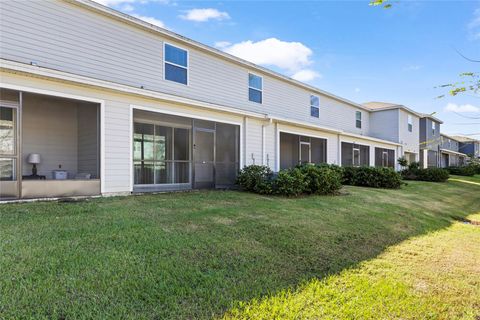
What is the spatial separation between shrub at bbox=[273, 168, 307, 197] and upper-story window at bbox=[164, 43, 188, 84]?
5.05m

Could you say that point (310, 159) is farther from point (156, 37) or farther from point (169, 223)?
point (169, 223)

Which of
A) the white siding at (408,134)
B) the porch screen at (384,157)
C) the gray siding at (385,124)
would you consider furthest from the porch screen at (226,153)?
the white siding at (408,134)

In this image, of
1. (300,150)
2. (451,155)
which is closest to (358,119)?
(300,150)

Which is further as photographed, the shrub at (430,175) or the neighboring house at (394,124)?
the neighboring house at (394,124)

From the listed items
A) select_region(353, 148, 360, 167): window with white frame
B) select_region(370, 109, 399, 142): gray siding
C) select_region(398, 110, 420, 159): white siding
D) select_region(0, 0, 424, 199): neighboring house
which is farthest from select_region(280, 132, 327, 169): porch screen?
select_region(398, 110, 420, 159): white siding

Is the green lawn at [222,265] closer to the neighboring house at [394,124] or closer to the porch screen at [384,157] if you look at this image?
the porch screen at [384,157]

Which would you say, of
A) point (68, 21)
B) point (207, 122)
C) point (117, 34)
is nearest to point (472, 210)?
point (207, 122)

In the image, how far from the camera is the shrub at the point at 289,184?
9.76 metres

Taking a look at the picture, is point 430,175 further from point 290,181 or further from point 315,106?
point 290,181

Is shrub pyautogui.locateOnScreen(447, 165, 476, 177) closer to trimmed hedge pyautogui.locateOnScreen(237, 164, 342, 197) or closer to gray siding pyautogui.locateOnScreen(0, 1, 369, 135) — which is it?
trimmed hedge pyautogui.locateOnScreen(237, 164, 342, 197)

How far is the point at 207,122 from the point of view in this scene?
36.1ft

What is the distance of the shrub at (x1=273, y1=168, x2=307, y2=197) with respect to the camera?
9.76 m

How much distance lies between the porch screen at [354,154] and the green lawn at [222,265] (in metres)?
12.6

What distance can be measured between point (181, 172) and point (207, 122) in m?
2.08
